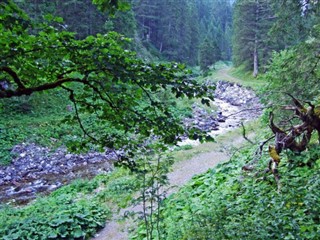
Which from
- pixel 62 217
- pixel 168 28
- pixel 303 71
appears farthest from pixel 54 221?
pixel 168 28

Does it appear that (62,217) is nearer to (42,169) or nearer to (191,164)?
(191,164)

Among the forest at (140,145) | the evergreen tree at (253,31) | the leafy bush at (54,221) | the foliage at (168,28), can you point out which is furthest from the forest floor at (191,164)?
the foliage at (168,28)

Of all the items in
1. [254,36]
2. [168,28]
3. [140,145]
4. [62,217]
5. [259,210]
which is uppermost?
[168,28]

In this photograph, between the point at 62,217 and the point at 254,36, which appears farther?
the point at 254,36

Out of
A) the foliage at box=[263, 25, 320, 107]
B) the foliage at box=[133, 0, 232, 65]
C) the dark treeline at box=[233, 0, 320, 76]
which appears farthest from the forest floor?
the foliage at box=[133, 0, 232, 65]

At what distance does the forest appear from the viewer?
310 centimetres

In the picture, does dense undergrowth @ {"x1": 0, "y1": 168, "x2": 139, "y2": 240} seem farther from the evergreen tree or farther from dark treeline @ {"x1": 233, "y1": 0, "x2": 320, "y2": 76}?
the evergreen tree

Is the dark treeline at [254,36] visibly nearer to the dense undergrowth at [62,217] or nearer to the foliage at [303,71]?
the foliage at [303,71]

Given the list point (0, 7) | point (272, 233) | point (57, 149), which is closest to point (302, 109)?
point (272, 233)

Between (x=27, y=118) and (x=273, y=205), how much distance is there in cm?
1743

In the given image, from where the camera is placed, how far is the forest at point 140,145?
310 centimetres

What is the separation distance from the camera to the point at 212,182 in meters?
8.22

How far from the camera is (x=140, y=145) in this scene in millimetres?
4277

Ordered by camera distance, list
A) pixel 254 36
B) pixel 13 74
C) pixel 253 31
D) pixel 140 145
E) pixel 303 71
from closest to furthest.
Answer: pixel 13 74 < pixel 140 145 < pixel 303 71 < pixel 253 31 < pixel 254 36
